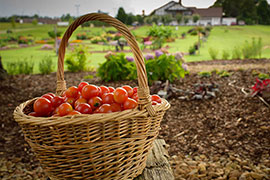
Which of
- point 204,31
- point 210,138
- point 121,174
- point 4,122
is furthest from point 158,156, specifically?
point 204,31

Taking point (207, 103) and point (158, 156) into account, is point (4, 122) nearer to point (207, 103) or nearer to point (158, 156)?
point (158, 156)

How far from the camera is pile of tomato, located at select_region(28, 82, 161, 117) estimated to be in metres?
0.95

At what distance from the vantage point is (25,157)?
200 centimetres

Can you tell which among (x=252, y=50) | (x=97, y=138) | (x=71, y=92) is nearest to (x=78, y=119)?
(x=97, y=138)

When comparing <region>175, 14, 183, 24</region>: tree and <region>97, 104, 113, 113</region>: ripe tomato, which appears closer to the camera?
<region>97, 104, 113, 113</region>: ripe tomato

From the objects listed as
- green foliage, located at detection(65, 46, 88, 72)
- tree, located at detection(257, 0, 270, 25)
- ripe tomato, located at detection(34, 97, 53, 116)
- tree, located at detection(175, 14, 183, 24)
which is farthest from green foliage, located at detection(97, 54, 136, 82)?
tree, located at detection(257, 0, 270, 25)

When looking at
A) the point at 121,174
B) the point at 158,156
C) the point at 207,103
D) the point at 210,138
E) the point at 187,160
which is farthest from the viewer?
the point at 207,103

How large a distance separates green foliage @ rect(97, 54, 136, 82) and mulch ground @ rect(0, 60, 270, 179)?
3.04ft

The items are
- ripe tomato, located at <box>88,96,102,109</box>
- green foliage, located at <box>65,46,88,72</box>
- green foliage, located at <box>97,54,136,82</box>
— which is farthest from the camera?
green foliage, located at <box>65,46,88,72</box>

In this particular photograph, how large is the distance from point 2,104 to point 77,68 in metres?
2.19

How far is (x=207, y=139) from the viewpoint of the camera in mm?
2154

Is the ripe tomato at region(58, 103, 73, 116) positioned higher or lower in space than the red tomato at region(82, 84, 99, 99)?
lower

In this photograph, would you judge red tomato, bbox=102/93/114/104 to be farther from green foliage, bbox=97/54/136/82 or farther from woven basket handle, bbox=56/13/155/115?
green foliage, bbox=97/54/136/82

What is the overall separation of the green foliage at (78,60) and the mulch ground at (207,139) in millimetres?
1692
